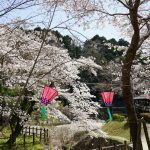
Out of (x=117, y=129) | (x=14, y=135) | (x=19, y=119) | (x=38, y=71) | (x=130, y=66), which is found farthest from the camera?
(x=117, y=129)

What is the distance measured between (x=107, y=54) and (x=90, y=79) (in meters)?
6.58

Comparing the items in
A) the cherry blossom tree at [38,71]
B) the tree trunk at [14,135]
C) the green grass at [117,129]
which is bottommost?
the tree trunk at [14,135]

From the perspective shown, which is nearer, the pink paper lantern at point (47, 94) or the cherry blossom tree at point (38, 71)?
the pink paper lantern at point (47, 94)

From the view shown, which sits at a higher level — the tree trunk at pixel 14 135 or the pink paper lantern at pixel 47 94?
the pink paper lantern at pixel 47 94

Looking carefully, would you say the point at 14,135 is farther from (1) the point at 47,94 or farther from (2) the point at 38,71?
(1) the point at 47,94

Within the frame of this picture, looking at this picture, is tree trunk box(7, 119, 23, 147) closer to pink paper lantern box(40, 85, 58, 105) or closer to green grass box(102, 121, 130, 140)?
pink paper lantern box(40, 85, 58, 105)

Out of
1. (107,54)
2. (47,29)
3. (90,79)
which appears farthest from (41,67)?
(107,54)

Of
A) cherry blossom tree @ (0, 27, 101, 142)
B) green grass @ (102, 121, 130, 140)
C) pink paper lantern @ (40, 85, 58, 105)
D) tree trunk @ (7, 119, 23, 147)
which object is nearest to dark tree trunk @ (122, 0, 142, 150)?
cherry blossom tree @ (0, 27, 101, 142)

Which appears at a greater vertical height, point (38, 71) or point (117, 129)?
point (38, 71)

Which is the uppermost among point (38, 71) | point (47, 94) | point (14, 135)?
point (38, 71)

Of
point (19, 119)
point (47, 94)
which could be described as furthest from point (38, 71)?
point (19, 119)

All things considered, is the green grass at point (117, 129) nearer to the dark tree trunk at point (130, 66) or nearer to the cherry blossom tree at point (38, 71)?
the cherry blossom tree at point (38, 71)

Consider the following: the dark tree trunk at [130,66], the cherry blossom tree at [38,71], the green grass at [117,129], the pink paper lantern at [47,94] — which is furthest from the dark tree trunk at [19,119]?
the green grass at [117,129]

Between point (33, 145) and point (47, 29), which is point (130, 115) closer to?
point (47, 29)
